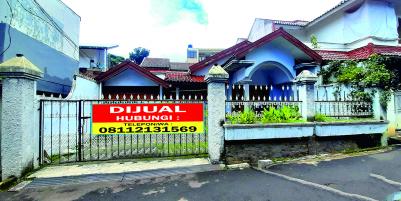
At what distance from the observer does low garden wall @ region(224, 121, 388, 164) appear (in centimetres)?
641

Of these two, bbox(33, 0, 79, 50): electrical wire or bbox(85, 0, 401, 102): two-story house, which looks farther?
bbox(85, 0, 401, 102): two-story house

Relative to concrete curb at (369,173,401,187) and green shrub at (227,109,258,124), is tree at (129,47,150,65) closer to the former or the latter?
green shrub at (227,109,258,124)

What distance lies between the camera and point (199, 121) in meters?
6.80

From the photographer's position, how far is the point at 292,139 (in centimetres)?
686

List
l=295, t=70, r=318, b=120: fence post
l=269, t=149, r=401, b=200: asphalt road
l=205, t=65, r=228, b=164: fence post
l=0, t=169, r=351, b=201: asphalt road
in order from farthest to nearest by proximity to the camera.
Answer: l=295, t=70, r=318, b=120: fence post → l=205, t=65, r=228, b=164: fence post → l=269, t=149, r=401, b=200: asphalt road → l=0, t=169, r=351, b=201: asphalt road

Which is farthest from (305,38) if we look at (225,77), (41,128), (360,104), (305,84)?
(41,128)

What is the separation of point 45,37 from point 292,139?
1165 centimetres

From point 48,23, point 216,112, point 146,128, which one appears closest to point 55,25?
point 48,23

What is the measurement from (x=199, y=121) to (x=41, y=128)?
412 cm

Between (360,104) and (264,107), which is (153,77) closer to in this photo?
(264,107)

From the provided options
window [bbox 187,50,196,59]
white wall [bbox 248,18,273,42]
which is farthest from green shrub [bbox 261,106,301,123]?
window [bbox 187,50,196,59]

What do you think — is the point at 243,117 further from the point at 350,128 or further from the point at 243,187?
the point at 350,128

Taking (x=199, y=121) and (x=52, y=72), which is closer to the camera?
(x=199, y=121)

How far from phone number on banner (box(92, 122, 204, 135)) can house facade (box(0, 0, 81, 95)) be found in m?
4.62
